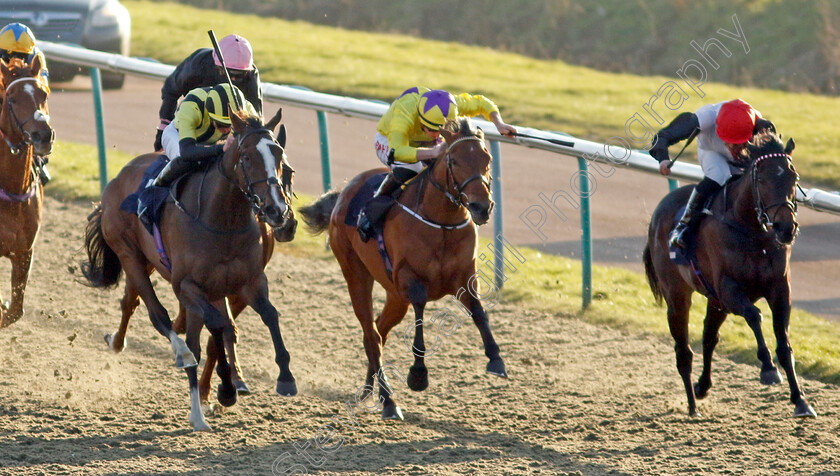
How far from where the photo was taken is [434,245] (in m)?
→ 5.63

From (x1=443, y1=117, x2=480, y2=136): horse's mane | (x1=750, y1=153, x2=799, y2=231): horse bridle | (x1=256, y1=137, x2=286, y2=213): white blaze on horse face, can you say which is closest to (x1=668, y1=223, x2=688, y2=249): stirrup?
(x1=750, y1=153, x2=799, y2=231): horse bridle

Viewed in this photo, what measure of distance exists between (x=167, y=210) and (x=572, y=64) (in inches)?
538

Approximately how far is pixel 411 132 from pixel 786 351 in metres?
2.23

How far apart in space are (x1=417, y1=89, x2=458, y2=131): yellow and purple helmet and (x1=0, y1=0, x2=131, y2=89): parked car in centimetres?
829

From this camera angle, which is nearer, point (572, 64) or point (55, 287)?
point (55, 287)

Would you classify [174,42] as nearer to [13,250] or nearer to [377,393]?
[13,250]

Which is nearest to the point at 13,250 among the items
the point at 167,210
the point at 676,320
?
the point at 167,210

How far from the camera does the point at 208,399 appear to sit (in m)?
6.17

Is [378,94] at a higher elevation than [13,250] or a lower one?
higher

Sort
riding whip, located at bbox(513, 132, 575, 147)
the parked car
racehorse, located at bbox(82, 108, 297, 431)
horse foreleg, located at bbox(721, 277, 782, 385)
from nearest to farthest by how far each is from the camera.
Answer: racehorse, located at bbox(82, 108, 297, 431) → horse foreleg, located at bbox(721, 277, 782, 385) → riding whip, located at bbox(513, 132, 575, 147) → the parked car

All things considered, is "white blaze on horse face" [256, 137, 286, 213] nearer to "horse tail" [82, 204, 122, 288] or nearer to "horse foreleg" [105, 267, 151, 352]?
"horse foreleg" [105, 267, 151, 352]

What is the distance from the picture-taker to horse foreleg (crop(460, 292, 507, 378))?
5.39 meters

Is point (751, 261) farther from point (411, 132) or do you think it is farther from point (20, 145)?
point (20, 145)

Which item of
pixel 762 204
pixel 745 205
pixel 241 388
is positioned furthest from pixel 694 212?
pixel 241 388
